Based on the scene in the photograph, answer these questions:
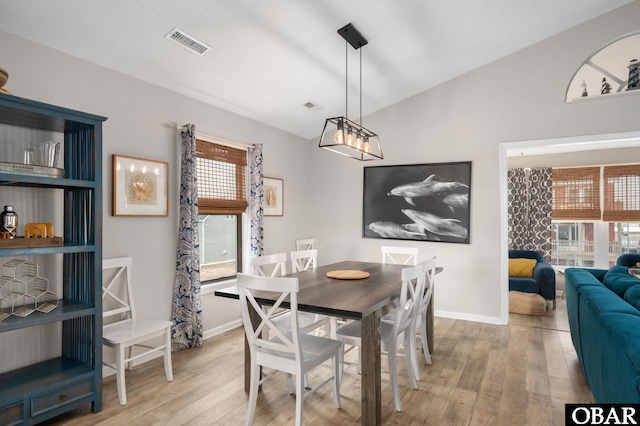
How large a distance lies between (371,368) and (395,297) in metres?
0.52

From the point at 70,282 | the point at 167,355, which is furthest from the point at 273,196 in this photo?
the point at 70,282

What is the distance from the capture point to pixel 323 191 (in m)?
5.80

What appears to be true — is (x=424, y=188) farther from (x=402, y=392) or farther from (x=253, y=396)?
(x=253, y=396)

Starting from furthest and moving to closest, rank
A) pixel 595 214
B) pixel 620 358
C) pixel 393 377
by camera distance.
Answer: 1. pixel 595 214
2. pixel 393 377
3. pixel 620 358

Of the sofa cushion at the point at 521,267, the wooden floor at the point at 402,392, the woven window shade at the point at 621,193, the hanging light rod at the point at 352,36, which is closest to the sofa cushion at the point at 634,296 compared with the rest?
the wooden floor at the point at 402,392

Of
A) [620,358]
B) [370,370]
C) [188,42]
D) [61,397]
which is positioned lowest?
[61,397]

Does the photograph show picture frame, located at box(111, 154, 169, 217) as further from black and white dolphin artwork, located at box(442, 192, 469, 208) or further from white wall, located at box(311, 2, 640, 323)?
black and white dolphin artwork, located at box(442, 192, 469, 208)

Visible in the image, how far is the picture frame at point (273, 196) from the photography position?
16.3 feet

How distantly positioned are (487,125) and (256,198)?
303 centimetres

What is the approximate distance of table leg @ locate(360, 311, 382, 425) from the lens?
7.43 ft

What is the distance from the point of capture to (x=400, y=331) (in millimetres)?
2684

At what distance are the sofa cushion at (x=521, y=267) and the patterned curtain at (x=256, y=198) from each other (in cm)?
386

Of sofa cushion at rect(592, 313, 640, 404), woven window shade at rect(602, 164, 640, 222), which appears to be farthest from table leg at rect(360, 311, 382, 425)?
woven window shade at rect(602, 164, 640, 222)

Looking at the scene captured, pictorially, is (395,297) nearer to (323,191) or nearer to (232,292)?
(232,292)
